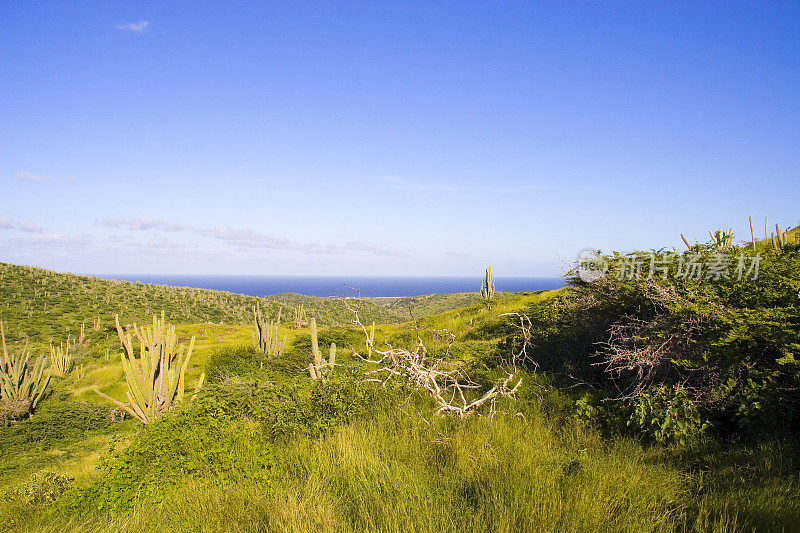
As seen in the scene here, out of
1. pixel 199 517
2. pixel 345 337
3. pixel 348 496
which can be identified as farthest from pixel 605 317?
pixel 345 337

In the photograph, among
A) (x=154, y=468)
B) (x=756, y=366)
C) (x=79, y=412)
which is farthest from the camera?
(x=79, y=412)

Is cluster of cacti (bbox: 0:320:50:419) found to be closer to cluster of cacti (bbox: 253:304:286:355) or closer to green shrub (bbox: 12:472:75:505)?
cluster of cacti (bbox: 253:304:286:355)

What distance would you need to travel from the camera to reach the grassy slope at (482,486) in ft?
10.1

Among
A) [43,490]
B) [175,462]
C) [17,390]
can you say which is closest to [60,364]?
[17,390]

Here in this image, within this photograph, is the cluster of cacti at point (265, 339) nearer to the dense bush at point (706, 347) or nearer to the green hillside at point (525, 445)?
the green hillside at point (525, 445)

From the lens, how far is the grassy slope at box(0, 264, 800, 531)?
10.1 feet

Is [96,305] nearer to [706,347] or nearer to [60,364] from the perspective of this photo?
[60,364]

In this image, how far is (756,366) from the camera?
5105 millimetres

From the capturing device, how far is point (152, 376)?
9.57 m

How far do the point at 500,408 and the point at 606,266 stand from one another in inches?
137

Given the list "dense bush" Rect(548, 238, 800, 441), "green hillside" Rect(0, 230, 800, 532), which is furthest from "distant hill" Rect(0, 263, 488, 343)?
"dense bush" Rect(548, 238, 800, 441)

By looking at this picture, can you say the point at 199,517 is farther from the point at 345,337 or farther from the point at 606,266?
the point at 345,337

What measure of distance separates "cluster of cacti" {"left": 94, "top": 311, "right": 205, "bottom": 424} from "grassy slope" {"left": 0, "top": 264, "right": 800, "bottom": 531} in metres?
4.48

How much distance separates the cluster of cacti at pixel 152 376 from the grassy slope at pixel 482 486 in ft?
14.7
